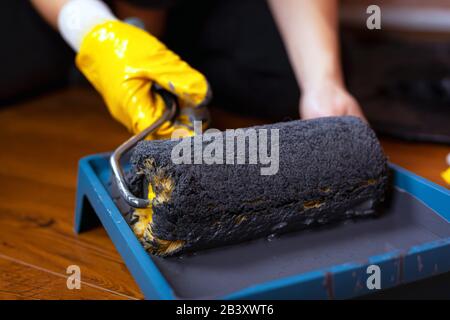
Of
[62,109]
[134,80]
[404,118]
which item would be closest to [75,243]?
[134,80]

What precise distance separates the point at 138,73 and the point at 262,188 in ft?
0.90

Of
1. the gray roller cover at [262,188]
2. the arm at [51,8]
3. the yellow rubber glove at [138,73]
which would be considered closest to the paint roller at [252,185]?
the gray roller cover at [262,188]

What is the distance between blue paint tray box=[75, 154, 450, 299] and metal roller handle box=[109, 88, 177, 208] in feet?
0.10

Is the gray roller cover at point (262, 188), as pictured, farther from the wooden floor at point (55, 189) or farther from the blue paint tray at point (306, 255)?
the wooden floor at point (55, 189)

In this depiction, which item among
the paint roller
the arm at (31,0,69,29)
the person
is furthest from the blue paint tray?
the arm at (31,0,69,29)

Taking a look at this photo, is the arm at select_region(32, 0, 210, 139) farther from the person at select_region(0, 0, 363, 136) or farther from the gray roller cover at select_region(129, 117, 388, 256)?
the gray roller cover at select_region(129, 117, 388, 256)

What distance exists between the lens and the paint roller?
0.58 meters

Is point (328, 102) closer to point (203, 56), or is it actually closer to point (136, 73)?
point (136, 73)

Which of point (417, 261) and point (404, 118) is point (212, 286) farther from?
point (404, 118)

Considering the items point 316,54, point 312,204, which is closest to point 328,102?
point 316,54

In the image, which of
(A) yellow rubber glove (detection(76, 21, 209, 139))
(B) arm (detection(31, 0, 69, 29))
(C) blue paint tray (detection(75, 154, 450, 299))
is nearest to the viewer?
(C) blue paint tray (detection(75, 154, 450, 299))

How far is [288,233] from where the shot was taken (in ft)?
2.16

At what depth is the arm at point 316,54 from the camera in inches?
33.3

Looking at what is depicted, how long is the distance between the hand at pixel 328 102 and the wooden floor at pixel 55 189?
0.25 meters
